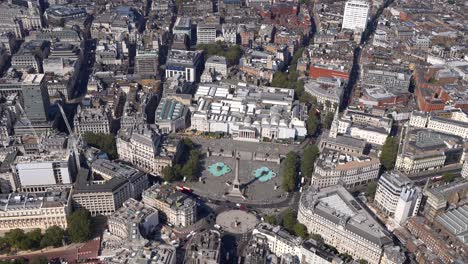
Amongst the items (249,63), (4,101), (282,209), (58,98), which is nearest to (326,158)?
(282,209)

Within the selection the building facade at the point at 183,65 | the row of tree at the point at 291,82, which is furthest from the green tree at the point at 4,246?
the row of tree at the point at 291,82

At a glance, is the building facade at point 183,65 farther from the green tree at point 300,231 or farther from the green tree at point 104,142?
the green tree at point 300,231

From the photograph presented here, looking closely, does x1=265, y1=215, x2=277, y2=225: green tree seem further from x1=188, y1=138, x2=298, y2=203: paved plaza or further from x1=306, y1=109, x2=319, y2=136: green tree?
x1=306, y1=109, x2=319, y2=136: green tree

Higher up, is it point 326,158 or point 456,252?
point 326,158

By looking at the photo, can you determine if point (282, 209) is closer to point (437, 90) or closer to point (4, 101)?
point (437, 90)

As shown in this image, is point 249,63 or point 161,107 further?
point 249,63

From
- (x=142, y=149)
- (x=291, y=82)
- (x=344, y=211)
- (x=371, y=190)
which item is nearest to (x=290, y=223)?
(x=344, y=211)

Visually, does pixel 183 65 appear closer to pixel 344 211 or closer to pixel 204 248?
pixel 344 211
